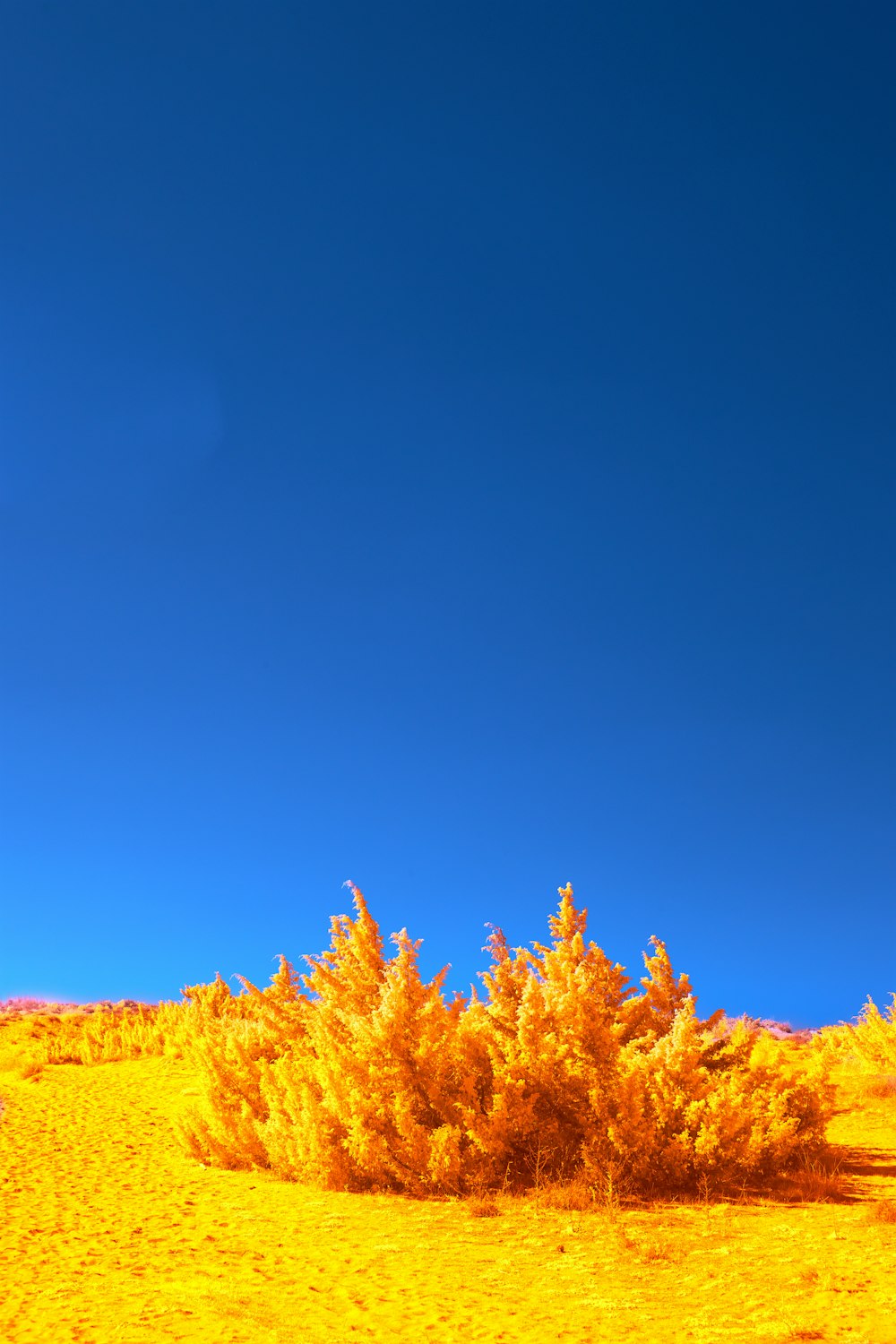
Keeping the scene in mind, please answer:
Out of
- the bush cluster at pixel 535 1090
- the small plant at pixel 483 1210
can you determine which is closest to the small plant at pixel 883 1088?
the bush cluster at pixel 535 1090

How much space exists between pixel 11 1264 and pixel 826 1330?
7024 mm

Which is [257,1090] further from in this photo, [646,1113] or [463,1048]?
[646,1113]

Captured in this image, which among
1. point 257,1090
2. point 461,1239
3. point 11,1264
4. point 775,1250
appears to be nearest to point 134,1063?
point 257,1090

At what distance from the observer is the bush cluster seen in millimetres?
9500

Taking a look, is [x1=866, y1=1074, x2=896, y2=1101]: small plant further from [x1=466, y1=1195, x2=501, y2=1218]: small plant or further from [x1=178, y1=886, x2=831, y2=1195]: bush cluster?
[x1=466, y1=1195, x2=501, y2=1218]: small plant

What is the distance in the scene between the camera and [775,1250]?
7.31 metres

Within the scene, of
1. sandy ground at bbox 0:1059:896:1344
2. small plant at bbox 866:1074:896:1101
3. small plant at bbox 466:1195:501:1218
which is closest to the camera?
sandy ground at bbox 0:1059:896:1344

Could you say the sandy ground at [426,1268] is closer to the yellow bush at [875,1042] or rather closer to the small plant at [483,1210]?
the small plant at [483,1210]

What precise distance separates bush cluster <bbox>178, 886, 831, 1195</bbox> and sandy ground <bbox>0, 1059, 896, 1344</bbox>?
1.78ft

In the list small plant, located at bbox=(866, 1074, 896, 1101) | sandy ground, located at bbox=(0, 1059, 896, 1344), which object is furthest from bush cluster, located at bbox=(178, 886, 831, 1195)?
small plant, located at bbox=(866, 1074, 896, 1101)

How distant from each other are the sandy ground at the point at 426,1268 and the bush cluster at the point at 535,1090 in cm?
54

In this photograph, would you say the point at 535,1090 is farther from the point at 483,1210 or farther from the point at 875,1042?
the point at 875,1042

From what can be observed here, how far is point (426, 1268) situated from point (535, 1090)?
311 cm

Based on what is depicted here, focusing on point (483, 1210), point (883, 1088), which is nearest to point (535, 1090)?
point (483, 1210)
